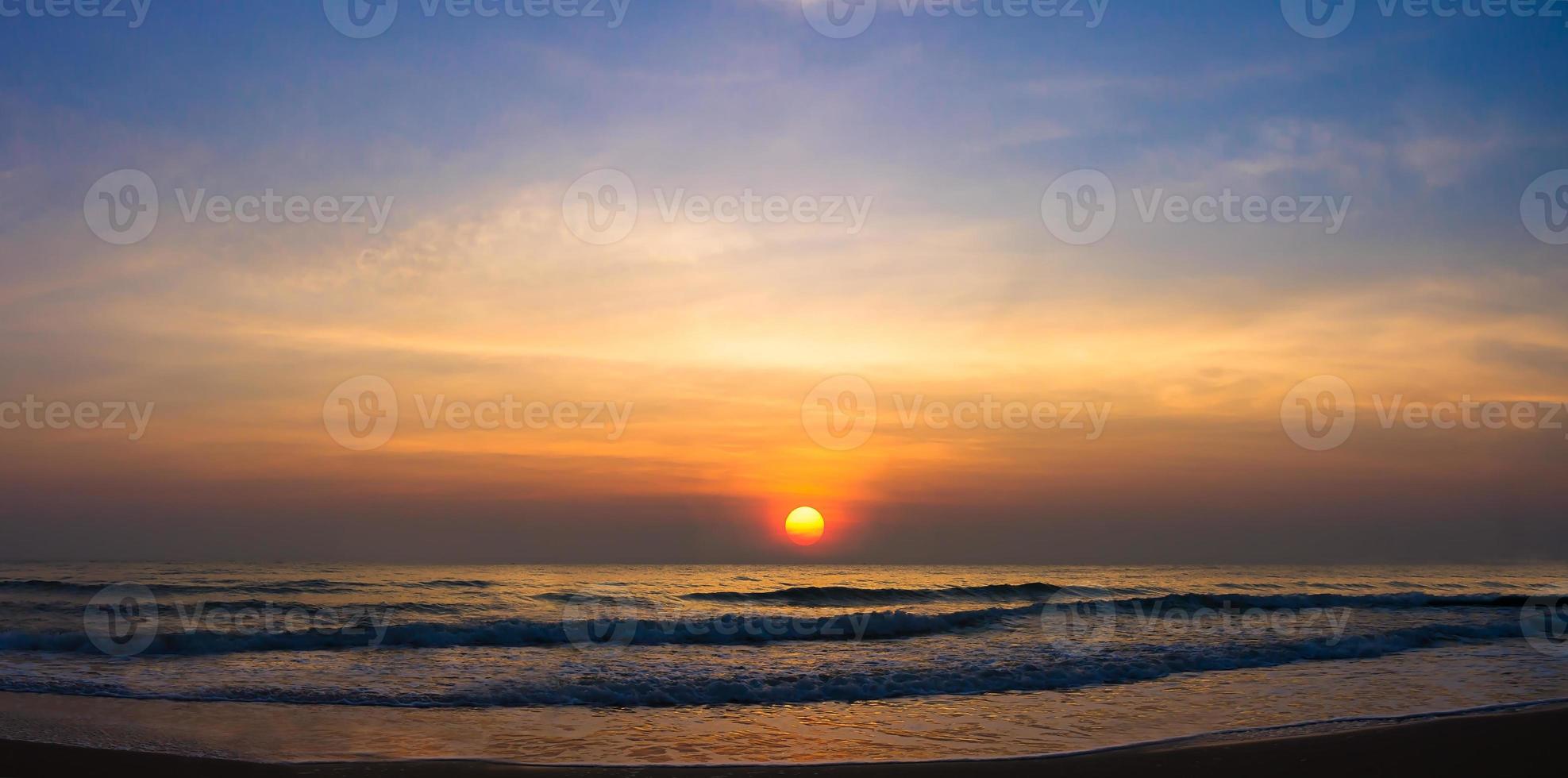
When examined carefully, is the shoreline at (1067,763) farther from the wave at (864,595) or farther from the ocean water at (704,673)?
the wave at (864,595)

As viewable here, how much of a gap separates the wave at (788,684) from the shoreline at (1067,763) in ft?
13.2

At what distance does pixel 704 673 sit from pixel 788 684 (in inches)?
76.8

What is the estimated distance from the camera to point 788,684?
1483 cm

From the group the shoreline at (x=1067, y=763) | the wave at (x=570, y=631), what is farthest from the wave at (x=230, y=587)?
the shoreline at (x=1067, y=763)

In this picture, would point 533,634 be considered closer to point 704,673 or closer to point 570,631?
point 570,631

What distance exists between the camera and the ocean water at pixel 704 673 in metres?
10.5

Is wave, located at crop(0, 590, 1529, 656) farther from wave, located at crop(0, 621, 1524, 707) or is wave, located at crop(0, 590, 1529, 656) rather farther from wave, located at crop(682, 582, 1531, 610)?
wave, located at crop(0, 621, 1524, 707)

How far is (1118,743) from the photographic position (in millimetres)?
9906

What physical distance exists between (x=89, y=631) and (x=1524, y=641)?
34131mm

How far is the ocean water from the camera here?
34.3ft

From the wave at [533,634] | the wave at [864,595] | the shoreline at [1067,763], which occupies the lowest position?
the shoreline at [1067,763]

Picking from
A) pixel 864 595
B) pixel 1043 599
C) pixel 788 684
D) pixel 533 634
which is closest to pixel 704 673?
pixel 788 684

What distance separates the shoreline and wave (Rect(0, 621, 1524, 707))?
158 inches

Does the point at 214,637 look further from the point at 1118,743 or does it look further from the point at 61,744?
the point at 1118,743
